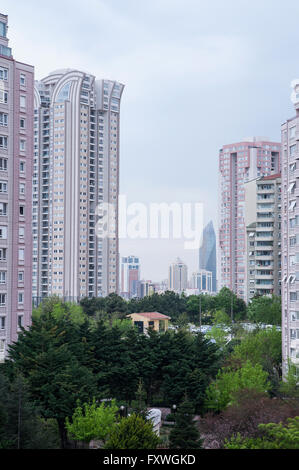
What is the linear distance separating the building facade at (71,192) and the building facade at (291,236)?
5426 centimetres

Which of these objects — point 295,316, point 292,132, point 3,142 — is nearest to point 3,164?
point 3,142

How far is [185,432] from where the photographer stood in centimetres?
2531

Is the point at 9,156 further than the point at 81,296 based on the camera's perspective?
No

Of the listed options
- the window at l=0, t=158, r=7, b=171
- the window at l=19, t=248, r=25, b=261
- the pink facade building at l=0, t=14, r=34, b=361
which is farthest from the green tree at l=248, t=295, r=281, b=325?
the window at l=0, t=158, r=7, b=171

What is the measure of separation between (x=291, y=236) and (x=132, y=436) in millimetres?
23955

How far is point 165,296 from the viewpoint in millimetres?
93000

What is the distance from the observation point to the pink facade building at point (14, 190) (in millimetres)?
39875

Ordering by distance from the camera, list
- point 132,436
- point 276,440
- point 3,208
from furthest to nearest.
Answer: point 3,208 < point 132,436 < point 276,440

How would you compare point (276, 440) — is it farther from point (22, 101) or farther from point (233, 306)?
point (233, 306)

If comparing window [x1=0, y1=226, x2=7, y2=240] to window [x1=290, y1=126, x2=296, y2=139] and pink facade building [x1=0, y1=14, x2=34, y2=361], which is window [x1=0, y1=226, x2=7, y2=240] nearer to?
pink facade building [x1=0, y1=14, x2=34, y2=361]

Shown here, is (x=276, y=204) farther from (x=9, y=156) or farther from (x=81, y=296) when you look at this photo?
(x=9, y=156)

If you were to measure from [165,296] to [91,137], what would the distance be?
1128 inches
